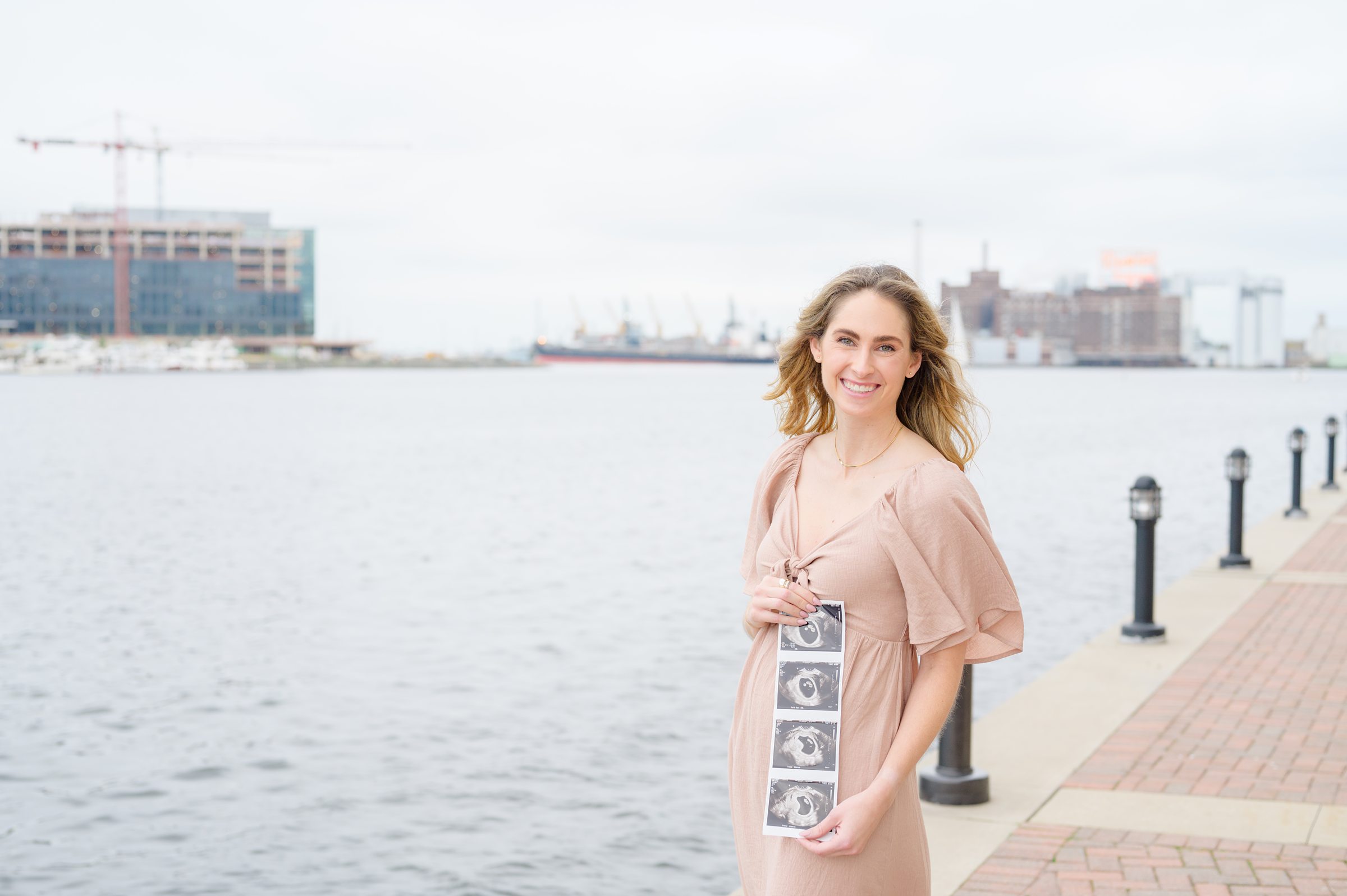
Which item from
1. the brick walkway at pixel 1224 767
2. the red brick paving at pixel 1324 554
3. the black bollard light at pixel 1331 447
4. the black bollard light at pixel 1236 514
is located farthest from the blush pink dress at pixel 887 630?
the black bollard light at pixel 1331 447

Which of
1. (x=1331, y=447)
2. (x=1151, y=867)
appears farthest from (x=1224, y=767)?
(x=1331, y=447)

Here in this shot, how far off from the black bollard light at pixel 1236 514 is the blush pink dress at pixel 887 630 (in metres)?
10.3

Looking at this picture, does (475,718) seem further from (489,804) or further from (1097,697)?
(1097,697)

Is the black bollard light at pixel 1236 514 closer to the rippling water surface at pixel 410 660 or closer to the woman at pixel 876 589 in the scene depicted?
the rippling water surface at pixel 410 660

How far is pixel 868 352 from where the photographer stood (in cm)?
249

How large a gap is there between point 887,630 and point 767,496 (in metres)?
0.41

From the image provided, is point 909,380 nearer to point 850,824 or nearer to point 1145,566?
point 850,824

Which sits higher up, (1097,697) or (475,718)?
(1097,697)

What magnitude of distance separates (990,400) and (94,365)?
110m

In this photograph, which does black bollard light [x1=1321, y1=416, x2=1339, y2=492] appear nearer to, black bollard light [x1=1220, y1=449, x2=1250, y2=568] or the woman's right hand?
black bollard light [x1=1220, y1=449, x2=1250, y2=568]

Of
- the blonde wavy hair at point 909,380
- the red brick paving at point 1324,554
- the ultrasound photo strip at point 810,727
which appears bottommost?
the red brick paving at point 1324,554

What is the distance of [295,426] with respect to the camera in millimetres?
62438

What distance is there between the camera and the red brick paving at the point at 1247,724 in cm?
582

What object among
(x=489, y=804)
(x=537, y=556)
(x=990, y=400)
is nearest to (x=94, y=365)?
(x=990, y=400)
